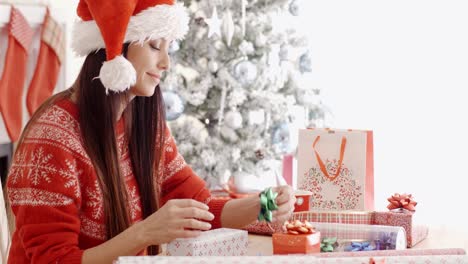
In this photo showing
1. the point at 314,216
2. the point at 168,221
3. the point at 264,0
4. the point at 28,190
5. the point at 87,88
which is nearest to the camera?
the point at 168,221

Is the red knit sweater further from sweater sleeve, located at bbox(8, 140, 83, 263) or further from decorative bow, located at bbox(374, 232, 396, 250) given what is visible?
decorative bow, located at bbox(374, 232, 396, 250)

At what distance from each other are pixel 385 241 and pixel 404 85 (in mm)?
2368

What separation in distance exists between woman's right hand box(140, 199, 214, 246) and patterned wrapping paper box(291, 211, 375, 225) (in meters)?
0.56

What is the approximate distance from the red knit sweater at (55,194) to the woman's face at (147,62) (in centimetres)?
16

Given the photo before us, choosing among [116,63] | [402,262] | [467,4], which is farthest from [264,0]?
[402,262]

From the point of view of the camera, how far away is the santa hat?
5.43 feet

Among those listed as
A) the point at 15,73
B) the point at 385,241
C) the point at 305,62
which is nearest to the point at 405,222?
the point at 385,241

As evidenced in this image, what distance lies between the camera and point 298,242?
166cm

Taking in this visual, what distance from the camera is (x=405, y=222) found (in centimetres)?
198

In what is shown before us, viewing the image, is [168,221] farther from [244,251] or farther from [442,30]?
[442,30]

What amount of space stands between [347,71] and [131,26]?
265cm

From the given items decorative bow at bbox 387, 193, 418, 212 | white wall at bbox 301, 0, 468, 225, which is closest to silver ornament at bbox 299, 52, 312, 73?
white wall at bbox 301, 0, 468, 225

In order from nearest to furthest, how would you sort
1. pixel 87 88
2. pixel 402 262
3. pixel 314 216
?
pixel 402 262, pixel 87 88, pixel 314 216

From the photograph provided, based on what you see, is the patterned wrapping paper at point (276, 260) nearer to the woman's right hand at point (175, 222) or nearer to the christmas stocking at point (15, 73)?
the woman's right hand at point (175, 222)
